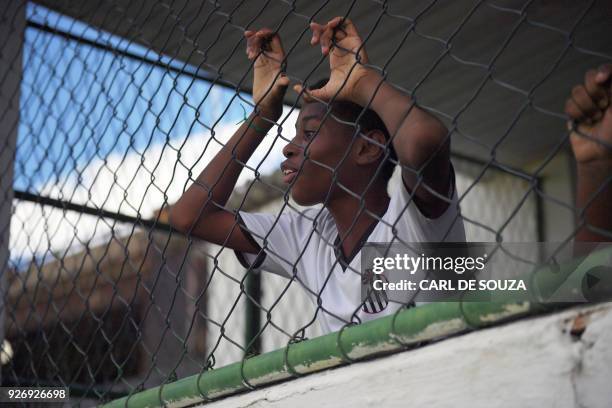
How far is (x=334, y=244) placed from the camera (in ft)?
9.29

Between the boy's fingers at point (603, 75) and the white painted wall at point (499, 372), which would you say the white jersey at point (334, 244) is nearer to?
the white painted wall at point (499, 372)

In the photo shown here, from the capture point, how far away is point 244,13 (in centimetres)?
378

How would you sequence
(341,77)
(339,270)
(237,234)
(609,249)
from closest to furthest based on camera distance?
(609,249)
(341,77)
(339,270)
(237,234)

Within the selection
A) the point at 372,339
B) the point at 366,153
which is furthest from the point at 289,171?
the point at 372,339

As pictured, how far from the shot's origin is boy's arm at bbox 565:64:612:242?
1685 millimetres

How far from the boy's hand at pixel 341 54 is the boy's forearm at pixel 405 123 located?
0.08 feet

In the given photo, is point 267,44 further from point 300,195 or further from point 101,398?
point 101,398

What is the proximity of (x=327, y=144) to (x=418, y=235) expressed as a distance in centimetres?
57

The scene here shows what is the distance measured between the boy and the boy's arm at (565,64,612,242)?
1.14 feet

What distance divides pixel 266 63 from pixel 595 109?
131 centimetres

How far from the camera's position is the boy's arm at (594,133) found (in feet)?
5.53

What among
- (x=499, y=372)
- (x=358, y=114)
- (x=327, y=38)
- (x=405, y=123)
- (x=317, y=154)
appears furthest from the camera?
(x=358, y=114)

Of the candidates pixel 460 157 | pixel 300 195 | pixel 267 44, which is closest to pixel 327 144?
pixel 300 195

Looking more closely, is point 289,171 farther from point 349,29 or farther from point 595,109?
point 595,109
